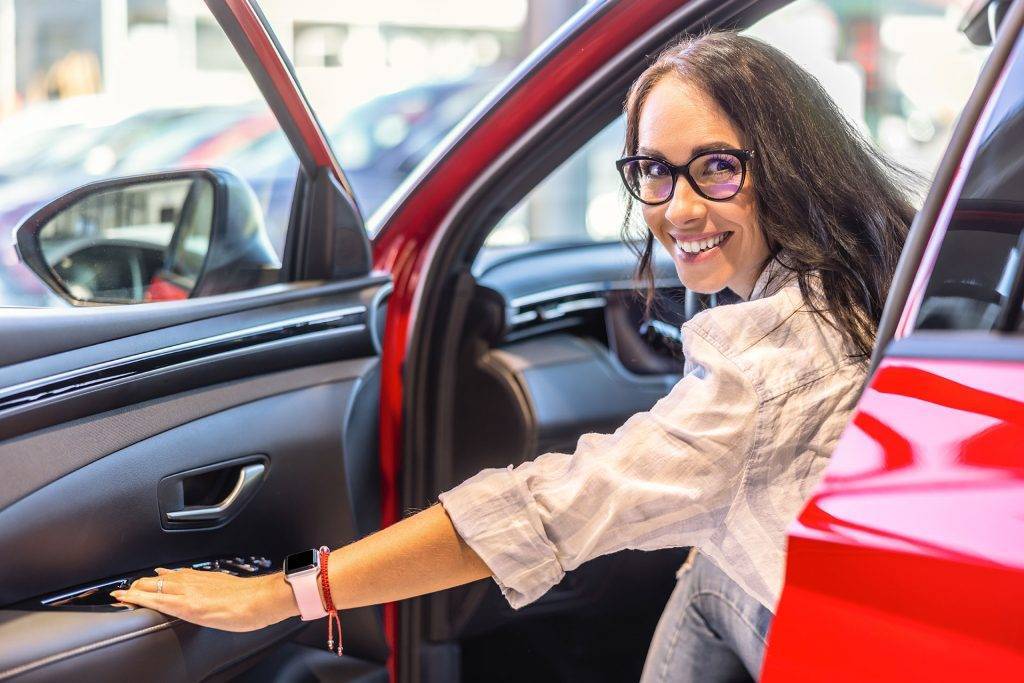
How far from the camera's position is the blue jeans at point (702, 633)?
67.9 inches

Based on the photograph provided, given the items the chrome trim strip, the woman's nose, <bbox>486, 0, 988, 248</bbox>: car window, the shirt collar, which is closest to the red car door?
the shirt collar

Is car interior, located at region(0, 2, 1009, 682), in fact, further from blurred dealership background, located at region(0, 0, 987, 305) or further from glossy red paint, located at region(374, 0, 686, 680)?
blurred dealership background, located at region(0, 0, 987, 305)

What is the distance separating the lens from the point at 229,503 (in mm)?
1727

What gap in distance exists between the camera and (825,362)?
1.32 metres

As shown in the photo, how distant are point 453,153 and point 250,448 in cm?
61

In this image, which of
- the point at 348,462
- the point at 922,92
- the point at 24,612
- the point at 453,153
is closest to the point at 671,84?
the point at 453,153

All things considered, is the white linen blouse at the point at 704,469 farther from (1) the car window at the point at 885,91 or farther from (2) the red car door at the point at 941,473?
(1) the car window at the point at 885,91

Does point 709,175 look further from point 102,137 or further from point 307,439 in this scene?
point 102,137

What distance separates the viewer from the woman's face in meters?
1.49

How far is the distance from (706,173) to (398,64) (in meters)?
10.8

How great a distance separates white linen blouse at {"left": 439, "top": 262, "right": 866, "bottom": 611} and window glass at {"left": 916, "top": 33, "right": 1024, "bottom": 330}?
9.0 inches

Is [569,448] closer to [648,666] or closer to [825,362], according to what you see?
[648,666]

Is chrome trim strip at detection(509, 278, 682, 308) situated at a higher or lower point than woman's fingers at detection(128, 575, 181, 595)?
higher

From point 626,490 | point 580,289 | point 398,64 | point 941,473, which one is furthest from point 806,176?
point 398,64
